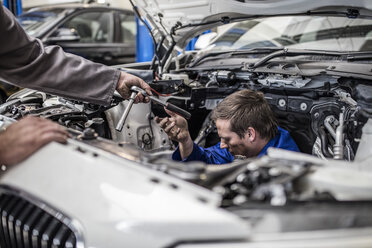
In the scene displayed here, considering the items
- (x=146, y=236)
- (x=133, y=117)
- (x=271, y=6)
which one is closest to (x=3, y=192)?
(x=146, y=236)

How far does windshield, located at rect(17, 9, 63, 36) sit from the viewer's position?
15.5ft

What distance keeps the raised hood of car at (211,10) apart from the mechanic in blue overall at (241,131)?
54 centimetres

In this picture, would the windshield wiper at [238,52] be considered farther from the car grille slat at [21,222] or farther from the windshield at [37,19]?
the windshield at [37,19]

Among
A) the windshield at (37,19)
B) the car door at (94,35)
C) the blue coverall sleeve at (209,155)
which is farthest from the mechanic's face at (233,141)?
the car door at (94,35)

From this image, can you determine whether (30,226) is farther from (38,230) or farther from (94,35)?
(94,35)

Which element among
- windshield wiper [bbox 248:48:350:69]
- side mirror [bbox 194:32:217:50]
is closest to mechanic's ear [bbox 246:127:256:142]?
windshield wiper [bbox 248:48:350:69]

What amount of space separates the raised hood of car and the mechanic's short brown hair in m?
0.55

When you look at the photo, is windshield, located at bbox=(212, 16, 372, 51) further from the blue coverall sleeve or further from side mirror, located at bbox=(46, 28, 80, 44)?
side mirror, located at bbox=(46, 28, 80, 44)

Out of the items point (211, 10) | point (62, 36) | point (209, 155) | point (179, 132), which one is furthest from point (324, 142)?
point (62, 36)

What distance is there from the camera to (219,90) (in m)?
2.27

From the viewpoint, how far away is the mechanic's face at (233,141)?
1869 mm

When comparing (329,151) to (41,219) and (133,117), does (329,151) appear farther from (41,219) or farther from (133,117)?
(41,219)

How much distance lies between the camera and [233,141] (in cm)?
187

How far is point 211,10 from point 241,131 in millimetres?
861
